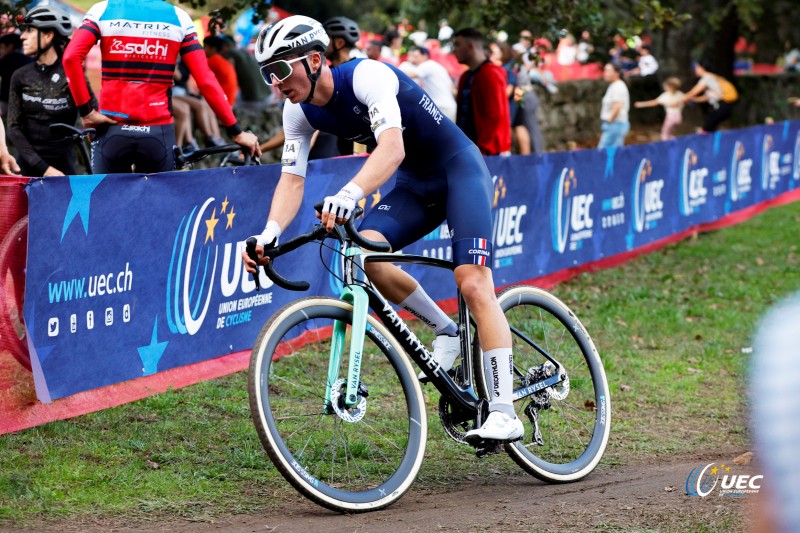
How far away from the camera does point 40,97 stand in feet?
28.2

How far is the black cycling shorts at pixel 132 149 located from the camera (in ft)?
25.0

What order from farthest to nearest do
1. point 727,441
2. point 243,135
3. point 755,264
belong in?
point 755,264, point 243,135, point 727,441

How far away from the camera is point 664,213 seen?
15.5 m

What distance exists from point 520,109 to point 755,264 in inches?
146

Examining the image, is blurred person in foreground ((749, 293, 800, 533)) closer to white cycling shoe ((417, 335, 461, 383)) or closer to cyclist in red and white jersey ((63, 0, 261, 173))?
white cycling shoe ((417, 335, 461, 383))

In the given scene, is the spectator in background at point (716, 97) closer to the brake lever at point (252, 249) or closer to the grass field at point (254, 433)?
the grass field at point (254, 433)

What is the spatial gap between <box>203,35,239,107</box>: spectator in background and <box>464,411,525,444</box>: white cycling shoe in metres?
7.48

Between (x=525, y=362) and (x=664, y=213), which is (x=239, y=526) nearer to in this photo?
(x=525, y=362)

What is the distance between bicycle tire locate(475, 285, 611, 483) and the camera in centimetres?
553

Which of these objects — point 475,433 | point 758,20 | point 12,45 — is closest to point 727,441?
point 475,433

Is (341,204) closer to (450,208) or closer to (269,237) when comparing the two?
(269,237)

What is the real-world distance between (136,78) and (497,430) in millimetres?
3922

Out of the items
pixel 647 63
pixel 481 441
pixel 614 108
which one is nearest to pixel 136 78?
pixel 481 441

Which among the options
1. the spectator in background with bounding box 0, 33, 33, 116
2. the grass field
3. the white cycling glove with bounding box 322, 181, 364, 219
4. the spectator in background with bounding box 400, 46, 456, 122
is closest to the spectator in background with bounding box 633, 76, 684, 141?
the spectator in background with bounding box 400, 46, 456, 122
